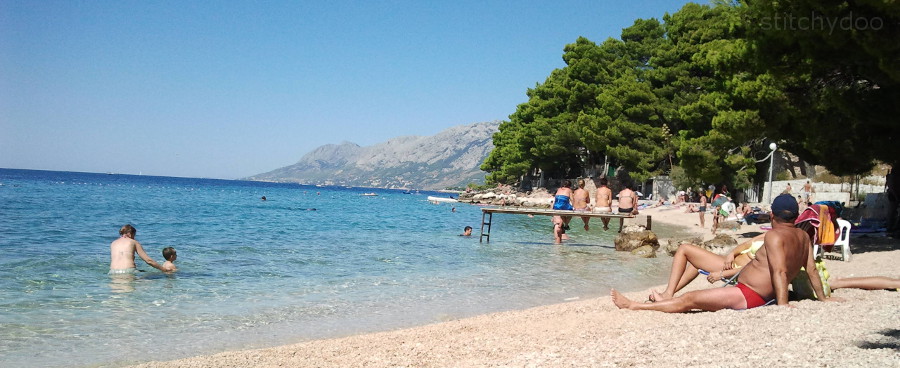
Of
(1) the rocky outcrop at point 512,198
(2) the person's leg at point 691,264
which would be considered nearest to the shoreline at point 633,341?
(2) the person's leg at point 691,264

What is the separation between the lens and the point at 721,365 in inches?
144

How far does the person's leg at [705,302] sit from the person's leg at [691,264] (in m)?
0.30

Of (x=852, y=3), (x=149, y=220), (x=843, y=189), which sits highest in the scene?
(x=852, y=3)

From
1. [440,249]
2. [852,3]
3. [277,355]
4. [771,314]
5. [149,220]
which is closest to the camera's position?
[771,314]

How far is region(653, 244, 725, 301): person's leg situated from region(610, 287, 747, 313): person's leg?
30 centimetres

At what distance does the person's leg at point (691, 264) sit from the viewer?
6.13 m

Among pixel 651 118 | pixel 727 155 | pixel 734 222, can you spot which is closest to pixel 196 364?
pixel 734 222

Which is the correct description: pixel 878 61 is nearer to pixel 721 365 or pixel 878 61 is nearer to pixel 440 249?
pixel 721 365

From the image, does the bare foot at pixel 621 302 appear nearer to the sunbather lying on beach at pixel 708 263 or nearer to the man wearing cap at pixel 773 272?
the sunbather lying on beach at pixel 708 263

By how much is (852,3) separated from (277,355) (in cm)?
927

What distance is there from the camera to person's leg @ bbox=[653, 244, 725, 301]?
613 cm

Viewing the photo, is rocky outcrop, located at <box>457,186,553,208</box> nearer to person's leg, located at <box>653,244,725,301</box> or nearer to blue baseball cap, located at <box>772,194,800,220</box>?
person's leg, located at <box>653,244,725,301</box>

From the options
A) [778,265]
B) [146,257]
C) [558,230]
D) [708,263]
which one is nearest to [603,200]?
[558,230]

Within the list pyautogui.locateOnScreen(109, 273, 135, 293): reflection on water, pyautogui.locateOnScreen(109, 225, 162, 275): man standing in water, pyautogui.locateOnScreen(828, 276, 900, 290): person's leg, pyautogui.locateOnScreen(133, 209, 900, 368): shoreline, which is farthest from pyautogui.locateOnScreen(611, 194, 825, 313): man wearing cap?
pyautogui.locateOnScreen(109, 225, 162, 275): man standing in water
